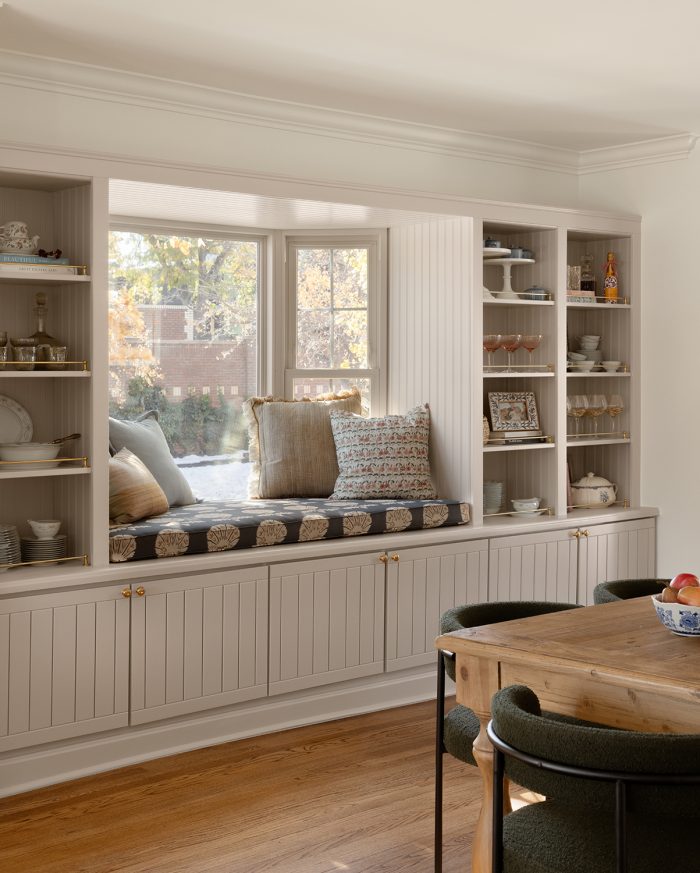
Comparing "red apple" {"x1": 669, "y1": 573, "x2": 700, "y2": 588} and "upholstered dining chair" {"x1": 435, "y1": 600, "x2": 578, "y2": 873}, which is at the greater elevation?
"red apple" {"x1": 669, "y1": 573, "x2": 700, "y2": 588}

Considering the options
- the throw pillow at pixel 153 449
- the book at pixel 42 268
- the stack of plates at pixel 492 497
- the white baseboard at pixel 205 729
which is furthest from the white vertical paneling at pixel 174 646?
the stack of plates at pixel 492 497

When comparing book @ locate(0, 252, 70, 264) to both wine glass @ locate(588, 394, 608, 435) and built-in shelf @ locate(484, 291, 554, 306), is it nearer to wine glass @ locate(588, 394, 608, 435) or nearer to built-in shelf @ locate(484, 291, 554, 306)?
built-in shelf @ locate(484, 291, 554, 306)

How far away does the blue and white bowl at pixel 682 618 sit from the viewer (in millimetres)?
2602

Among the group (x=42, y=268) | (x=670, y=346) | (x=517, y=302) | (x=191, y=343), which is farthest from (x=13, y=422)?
(x=670, y=346)

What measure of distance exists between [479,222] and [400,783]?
251 centimetres

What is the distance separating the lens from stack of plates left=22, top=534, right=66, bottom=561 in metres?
3.83

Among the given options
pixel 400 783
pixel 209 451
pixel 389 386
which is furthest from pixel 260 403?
pixel 400 783

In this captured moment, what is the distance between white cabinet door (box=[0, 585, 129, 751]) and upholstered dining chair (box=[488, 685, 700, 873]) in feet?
6.27

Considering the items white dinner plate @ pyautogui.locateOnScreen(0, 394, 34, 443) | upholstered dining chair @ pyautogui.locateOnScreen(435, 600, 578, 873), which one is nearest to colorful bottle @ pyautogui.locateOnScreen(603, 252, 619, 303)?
upholstered dining chair @ pyautogui.locateOnScreen(435, 600, 578, 873)

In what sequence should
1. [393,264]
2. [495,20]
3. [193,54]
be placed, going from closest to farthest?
[495,20] → [193,54] → [393,264]

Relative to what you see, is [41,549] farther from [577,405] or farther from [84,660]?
[577,405]

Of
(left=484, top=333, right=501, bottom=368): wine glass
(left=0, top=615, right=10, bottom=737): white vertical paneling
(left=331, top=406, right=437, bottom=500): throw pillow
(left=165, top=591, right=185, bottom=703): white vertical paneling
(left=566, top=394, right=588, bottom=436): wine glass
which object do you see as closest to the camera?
(left=0, top=615, right=10, bottom=737): white vertical paneling

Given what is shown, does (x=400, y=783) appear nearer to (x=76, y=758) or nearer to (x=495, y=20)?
(x=76, y=758)

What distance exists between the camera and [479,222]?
4.87m
